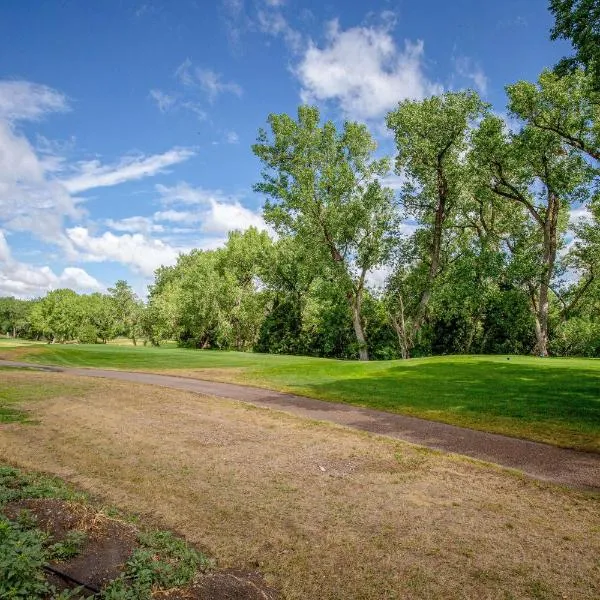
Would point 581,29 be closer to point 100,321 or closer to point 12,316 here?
point 100,321

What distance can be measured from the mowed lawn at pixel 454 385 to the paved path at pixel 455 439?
70 centimetres

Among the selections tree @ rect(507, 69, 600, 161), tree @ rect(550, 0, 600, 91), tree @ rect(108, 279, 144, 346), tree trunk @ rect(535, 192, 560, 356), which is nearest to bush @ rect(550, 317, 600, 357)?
tree trunk @ rect(535, 192, 560, 356)

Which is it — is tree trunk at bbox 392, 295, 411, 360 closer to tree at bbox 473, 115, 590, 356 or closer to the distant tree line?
the distant tree line

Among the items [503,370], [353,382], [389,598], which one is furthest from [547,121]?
[389,598]

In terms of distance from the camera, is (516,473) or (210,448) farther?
(210,448)

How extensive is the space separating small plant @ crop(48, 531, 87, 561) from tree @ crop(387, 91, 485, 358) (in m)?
34.0

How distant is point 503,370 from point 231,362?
17100 mm

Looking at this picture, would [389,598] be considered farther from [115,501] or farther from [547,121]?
[547,121]

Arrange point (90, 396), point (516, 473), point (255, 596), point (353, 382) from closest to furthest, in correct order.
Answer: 1. point (255, 596)
2. point (516, 473)
3. point (90, 396)
4. point (353, 382)

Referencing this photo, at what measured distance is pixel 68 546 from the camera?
5.10 metres

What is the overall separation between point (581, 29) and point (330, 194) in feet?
77.8

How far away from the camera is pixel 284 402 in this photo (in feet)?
52.4

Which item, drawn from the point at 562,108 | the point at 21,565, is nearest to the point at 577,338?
the point at 562,108

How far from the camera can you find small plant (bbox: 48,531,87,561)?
16.1 ft
